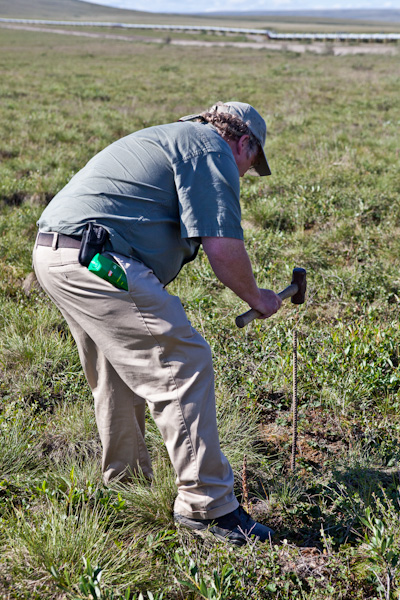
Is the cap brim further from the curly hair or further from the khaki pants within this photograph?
the khaki pants

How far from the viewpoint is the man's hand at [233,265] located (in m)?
2.14

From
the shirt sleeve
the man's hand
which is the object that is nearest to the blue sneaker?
the man's hand

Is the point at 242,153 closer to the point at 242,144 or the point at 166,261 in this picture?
the point at 242,144

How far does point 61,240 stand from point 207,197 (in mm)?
647

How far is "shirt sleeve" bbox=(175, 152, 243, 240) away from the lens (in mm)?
2090

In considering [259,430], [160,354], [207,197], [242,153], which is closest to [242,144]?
[242,153]

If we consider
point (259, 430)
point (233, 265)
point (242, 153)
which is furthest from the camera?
point (259, 430)

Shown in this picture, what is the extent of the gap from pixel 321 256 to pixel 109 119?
9.04m

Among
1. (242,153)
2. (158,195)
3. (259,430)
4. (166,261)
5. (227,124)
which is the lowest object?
(259,430)

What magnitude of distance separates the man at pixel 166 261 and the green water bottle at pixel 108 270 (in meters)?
0.02

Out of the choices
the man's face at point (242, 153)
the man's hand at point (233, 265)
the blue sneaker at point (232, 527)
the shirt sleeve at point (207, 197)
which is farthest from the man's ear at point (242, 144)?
the blue sneaker at point (232, 527)

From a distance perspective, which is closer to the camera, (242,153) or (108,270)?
(108,270)

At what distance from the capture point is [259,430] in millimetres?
3186

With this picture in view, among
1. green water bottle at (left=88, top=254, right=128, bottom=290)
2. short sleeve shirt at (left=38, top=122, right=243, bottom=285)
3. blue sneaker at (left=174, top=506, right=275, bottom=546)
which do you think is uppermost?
short sleeve shirt at (left=38, top=122, right=243, bottom=285)
